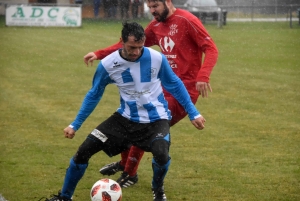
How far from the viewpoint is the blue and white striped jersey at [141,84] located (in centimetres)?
575

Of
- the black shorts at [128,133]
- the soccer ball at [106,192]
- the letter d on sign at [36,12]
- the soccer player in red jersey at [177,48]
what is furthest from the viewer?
the letter d on sign at [36,12]

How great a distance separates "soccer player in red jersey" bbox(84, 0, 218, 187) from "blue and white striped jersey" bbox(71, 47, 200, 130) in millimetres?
576

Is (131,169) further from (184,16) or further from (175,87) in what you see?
(184,16)

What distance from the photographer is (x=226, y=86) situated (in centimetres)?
1378

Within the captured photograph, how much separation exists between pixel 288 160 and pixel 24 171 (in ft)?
9.91

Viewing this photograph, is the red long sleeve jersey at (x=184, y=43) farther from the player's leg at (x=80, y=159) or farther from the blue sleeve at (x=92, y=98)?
the player's leg at (x=80, y=159)

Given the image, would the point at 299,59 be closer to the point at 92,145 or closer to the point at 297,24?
the point at 297,24

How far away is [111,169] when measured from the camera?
694 cm

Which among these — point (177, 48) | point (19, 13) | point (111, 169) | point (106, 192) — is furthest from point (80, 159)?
point (19, 13)

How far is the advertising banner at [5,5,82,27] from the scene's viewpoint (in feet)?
88.7

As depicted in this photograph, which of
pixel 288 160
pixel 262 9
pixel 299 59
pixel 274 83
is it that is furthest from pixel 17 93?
pixel 262 9

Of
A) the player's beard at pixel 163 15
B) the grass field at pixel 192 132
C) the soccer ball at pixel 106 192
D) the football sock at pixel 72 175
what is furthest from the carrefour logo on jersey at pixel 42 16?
the soccer ball at pixel 106 192

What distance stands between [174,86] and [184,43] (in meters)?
0.85

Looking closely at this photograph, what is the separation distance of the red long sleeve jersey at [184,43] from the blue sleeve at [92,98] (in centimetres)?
87
